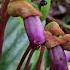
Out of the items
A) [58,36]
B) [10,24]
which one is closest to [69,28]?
[10,24]

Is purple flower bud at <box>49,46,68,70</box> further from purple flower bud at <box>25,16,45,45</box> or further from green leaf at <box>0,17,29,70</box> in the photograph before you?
green leaf at <box>0,17,29,70</box>

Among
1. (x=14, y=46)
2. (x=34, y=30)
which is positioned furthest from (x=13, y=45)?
(x=34, y=30)

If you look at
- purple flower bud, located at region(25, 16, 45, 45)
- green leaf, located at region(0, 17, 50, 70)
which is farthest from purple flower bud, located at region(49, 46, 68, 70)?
green leaf, located at region(0, 17, 50, 70)

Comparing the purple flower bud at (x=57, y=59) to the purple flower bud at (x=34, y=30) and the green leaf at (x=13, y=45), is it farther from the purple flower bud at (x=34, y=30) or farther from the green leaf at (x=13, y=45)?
the green leaf at (x=13, y=45)

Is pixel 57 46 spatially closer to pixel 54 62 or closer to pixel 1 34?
pixel 54 62

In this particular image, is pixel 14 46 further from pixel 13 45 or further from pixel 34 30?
pixel 34 30
